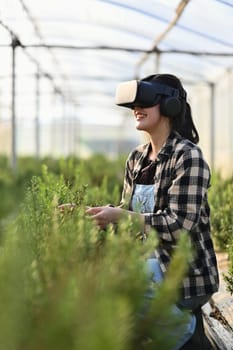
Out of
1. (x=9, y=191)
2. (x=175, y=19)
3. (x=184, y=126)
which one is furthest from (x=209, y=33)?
(x=9, y=191)

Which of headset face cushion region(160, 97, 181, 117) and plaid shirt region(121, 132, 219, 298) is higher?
headset face cushion region(160, 97, 181, 117)

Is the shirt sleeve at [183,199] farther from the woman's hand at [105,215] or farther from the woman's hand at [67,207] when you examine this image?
the woman's hand at [67,207]

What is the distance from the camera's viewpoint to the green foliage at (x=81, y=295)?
1144mm

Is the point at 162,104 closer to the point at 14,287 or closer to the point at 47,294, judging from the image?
the point at 47,294

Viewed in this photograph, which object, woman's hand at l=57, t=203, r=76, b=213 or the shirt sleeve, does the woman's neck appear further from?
woman's hand at l=57, t=203, r=76, b=213

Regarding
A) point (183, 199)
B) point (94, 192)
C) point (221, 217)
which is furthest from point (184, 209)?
point (221, 217)

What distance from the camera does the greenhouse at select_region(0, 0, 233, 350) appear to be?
1.24m

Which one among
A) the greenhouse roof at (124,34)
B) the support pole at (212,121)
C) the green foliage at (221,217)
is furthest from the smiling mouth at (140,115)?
the support pole at (212,121)

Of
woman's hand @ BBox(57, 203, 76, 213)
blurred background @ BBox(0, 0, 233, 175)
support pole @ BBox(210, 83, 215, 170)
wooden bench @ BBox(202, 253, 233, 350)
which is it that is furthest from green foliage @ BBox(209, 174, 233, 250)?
support pole @ BBox(210, 83, 215, 170)

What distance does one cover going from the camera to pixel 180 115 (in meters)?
2.76

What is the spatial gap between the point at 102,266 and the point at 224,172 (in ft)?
32.8

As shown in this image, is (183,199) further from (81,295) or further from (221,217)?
(221,217)

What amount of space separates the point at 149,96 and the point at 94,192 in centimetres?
250

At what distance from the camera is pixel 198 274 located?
2.55m
